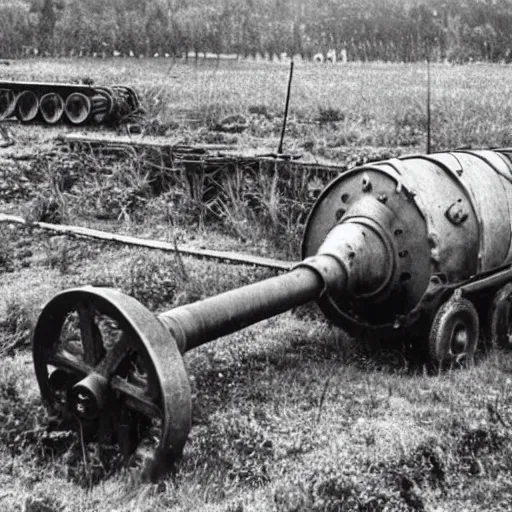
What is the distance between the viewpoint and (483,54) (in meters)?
18.3

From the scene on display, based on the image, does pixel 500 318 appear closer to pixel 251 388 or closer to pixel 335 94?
pixel 251 388

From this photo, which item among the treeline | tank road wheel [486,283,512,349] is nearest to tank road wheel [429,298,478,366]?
tank road wheel [486,283,512,349]

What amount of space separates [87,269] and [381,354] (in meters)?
3.15

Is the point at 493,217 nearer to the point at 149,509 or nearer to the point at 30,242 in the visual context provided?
the point at 149,509

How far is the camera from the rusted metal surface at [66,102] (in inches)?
540

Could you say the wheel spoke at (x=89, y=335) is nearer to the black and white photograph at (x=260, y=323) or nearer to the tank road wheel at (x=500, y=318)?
the black and white photograph at (x=260, y=323)

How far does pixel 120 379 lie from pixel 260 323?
2472 mm

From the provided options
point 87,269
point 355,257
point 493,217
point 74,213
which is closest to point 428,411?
point 355,257

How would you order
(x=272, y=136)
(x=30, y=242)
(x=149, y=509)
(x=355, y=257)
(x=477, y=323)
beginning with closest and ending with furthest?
(x=149, y=509) < (x=355, y=257) < (x=477, y=323) < (x=30, y=242) < (x=272, y=136)

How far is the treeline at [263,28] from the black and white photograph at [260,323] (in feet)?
22.9

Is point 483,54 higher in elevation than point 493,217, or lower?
higher

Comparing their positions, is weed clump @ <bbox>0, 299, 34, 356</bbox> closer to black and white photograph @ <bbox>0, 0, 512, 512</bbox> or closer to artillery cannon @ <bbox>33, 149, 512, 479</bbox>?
black and white photograph @ <bbox>0, 0, 512, 512</bbox>

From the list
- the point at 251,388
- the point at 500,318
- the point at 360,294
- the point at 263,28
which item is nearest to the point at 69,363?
the point at 251,388

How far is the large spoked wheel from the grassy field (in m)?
0.19
